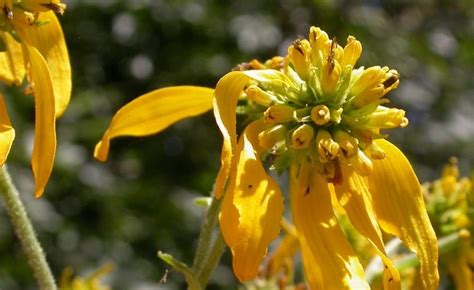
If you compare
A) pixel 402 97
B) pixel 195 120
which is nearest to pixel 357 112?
pixel 195 120

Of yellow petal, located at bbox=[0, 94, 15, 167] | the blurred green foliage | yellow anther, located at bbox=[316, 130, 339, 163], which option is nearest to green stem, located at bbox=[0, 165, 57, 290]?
yellow petal, located at bbox=[0, 94, 15, 167]

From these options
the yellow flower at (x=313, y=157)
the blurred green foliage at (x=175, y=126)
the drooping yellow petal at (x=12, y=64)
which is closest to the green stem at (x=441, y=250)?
the yellow flower at (x=313, y=157)

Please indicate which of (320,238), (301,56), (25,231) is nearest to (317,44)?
(301,56)

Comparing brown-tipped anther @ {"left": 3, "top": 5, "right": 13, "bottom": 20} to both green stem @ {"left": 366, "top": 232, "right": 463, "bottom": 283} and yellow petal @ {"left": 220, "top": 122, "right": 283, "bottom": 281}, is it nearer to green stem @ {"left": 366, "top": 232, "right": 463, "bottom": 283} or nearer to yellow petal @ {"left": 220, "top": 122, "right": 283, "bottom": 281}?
yellow petal @ {"left": 220, "top": 122, "right": 283, "bottom": 281}

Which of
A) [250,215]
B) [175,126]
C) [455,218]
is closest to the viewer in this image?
[250,215]

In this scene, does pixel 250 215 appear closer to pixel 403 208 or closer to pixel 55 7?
pixel 403 208

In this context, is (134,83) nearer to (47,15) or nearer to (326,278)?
(47,15)

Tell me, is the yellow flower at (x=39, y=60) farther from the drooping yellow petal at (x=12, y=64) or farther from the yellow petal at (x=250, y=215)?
the yellow petal at (x=250, y=215)
